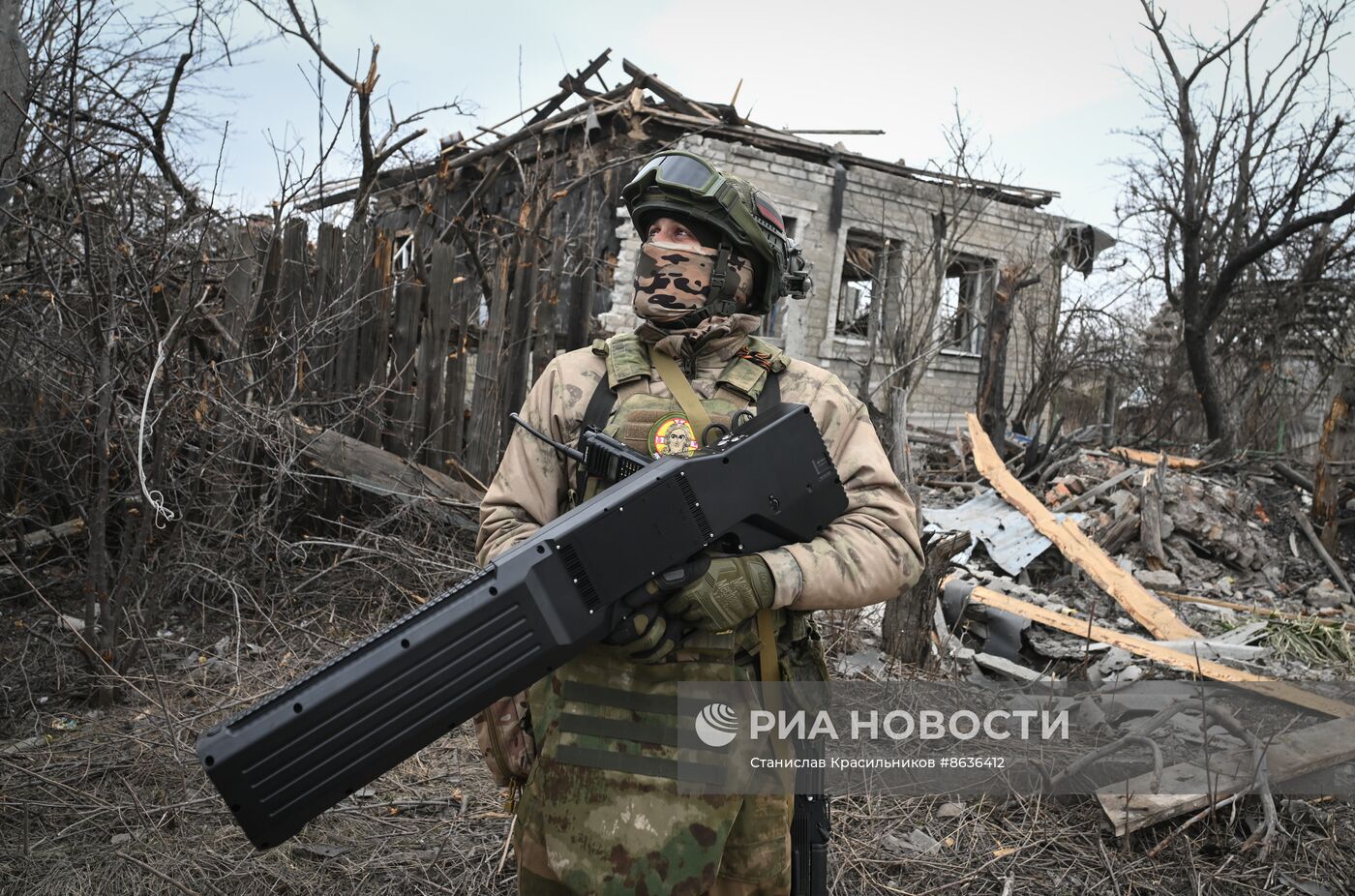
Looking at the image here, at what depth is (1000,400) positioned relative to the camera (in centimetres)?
983

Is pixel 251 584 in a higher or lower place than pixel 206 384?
lower

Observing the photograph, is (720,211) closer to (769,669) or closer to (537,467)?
(537,467)

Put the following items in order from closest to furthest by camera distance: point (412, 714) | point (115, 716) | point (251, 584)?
point (412, 714) → point (115, 716) → point (251, 584)

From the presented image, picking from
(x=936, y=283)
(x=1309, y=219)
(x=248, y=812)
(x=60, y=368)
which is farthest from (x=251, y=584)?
(x=1309, y=219)

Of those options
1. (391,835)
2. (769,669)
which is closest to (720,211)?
(769,669)

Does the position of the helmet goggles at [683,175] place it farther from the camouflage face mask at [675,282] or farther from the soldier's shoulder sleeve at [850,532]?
the soldier's shoulder sleeve at [850,532]

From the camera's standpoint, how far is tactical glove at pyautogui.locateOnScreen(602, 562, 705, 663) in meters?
1.72

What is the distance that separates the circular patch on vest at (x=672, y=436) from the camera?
1.95m

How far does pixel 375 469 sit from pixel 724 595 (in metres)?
3.58

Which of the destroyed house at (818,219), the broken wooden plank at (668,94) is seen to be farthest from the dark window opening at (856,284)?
the broken wooden plank at (668,94)

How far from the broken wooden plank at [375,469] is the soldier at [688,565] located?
2.97 meters

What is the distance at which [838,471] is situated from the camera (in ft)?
6.64

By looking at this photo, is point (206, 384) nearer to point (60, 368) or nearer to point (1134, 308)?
point (60, 368)

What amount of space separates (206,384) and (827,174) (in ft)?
33.8
